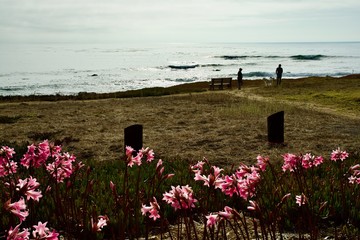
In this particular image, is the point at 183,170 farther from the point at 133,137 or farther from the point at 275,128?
the point at 275,128

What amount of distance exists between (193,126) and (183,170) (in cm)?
933

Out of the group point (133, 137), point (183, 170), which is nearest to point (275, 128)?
point (133, 137)

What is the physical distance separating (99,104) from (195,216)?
2132 cm

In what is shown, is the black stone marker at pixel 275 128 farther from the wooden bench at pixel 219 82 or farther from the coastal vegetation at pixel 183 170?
the wooden bench at pixel 219 82

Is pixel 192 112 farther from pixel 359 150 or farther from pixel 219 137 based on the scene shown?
pixel 359 150

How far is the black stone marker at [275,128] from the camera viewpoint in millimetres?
12844

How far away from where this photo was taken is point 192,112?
21875 millimetres

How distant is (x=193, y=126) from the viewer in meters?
17.6

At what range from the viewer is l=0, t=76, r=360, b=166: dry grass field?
12797mm

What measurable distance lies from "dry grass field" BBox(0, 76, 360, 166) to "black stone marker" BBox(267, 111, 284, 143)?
0.35m

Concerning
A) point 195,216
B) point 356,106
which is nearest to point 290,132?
point 356,106

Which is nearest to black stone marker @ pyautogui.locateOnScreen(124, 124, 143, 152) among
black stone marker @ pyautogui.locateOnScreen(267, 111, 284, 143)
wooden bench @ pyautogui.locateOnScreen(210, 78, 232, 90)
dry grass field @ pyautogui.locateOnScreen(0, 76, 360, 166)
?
dry grass field @ pyautogui.locateOnScreen(0, 76, 360, 166)

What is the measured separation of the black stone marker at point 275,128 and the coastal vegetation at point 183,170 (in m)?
0.28

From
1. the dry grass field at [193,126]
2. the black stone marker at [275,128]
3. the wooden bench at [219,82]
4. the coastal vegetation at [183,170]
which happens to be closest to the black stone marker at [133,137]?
the coastal vegetation at [183,170]
